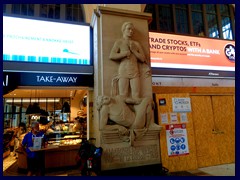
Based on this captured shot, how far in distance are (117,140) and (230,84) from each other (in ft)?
15.5

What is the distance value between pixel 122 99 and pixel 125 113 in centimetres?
29

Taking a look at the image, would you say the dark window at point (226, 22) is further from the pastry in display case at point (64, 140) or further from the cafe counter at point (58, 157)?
the cafe counter at point (58, 157)

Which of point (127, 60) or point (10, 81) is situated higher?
point (127, 60)

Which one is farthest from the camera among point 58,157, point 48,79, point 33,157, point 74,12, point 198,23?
point 198,23

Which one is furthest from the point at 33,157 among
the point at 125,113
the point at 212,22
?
the point at 212,22

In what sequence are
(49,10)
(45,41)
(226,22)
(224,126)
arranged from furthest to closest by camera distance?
(226,22), (49,10), (224,126), (45,41)

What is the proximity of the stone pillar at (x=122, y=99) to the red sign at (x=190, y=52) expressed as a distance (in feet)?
4.94

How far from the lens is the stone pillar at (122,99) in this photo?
3.71 metres

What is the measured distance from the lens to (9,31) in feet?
14.3

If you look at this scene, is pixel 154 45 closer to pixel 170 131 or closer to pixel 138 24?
pixel 138 24

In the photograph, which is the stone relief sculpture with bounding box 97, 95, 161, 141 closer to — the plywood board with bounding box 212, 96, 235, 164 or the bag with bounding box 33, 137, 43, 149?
the bag with bounding box 33, 137, 43, 149

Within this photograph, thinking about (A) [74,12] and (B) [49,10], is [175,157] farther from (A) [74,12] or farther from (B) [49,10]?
(B) [49,10]

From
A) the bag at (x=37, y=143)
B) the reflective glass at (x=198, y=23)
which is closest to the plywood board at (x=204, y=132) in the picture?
the bag at (x=37, y=143)

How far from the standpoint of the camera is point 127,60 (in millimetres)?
3975
